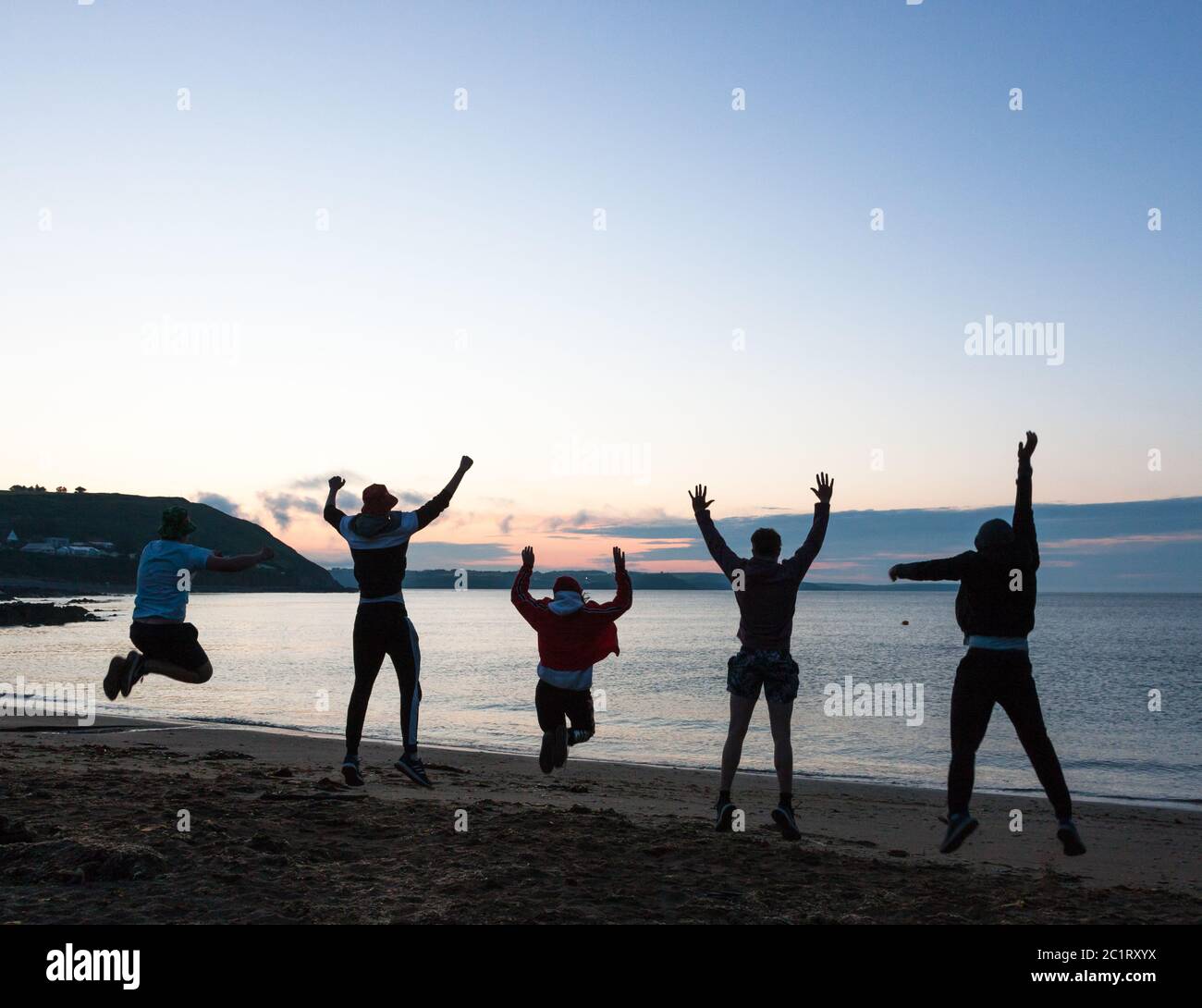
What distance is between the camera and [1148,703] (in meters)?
32.3

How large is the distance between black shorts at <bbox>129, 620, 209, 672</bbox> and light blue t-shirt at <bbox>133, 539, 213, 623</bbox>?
0.27 ft

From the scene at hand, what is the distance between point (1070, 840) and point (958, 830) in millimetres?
630

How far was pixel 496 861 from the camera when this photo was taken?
6340 mm

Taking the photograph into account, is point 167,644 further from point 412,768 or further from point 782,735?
point 782,735

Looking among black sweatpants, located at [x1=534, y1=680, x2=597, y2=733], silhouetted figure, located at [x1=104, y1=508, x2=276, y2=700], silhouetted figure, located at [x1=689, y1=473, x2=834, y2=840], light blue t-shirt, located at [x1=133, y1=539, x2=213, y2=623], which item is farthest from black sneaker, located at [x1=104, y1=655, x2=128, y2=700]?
silhouetted figure, located at [x1=689, y1=473, x2=834, y2=840]

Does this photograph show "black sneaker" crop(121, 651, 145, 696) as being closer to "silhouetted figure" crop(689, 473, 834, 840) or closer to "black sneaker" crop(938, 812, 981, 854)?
"silhouetted figure" crop(689, 473, 834, 840)

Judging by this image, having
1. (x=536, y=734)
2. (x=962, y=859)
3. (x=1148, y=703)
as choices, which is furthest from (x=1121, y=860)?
(x=1148, y=703)

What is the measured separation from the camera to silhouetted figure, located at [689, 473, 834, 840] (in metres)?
6.88

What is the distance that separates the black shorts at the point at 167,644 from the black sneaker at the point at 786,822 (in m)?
4.38

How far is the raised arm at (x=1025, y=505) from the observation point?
232 inches

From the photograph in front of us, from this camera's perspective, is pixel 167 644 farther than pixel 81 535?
No

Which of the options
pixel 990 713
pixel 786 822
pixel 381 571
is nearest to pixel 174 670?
pixel 381 571

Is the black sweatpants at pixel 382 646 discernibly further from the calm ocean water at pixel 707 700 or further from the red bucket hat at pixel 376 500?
the calm ocean water at pixel 707 700
